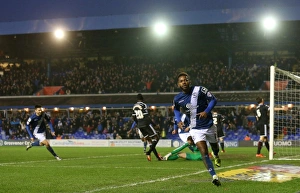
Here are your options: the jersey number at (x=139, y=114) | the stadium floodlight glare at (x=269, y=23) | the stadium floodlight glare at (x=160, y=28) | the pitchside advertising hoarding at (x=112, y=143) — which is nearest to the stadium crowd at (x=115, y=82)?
the pitchside advertising hoarding at (x=112, y=143)

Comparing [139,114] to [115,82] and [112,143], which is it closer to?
[112,143]

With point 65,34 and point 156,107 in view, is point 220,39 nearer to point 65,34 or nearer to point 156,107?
point 156,107

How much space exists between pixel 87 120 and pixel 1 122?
798 cm

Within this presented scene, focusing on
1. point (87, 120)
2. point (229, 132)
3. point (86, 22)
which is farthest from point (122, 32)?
point (229, 132)

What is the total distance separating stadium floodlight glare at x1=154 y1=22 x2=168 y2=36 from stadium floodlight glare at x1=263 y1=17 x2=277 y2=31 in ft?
26.6

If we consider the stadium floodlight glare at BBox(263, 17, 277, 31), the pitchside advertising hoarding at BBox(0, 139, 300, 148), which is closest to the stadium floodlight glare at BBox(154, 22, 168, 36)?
the stadium floodlight glare at BBox(263, 17, 277, 31)

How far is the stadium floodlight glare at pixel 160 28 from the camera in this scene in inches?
1664

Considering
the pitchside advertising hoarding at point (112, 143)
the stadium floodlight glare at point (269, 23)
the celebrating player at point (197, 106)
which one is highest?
the stadium floodlight glare at point (269, 23)

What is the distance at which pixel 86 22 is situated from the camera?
4462 cm

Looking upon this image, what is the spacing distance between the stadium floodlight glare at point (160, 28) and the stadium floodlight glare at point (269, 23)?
8.09m

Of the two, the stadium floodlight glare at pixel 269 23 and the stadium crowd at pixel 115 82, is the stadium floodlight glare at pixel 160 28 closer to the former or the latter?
the stadium crowd at pixel 115 82

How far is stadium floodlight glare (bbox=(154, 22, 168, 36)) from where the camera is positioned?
42.3 meters

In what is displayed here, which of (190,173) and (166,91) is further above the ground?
(166,91)

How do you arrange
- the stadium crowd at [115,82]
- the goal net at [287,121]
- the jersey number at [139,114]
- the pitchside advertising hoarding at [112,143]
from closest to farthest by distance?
1. the jersey number at [139,114]
2. the goal net at [287,121]
3. the pitchside advertising hoarding at [112,143]
4. the stadium crowd at [115,82]
